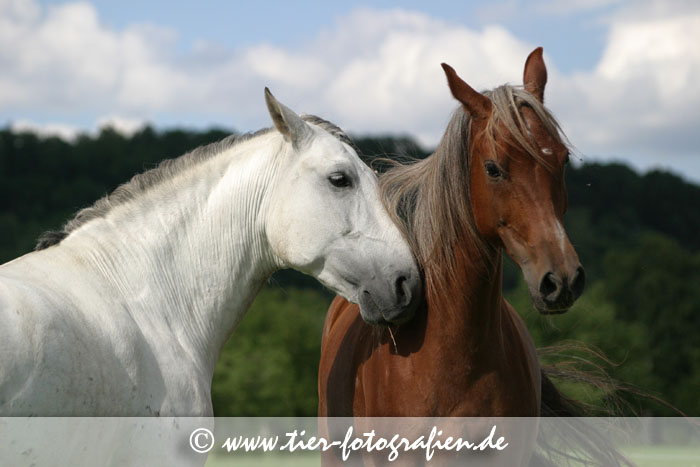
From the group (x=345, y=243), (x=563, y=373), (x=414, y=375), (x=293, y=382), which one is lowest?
(x=293, y=382)

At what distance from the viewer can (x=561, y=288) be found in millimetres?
3898

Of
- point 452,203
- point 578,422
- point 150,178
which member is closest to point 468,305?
point 452,203

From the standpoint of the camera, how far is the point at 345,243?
14.8 ft

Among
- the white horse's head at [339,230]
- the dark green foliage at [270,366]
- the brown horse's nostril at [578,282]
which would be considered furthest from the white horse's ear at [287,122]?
the dark green foliage at [270,366]

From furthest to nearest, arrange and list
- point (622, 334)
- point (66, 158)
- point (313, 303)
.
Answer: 1. point (66, 158)
2. point (313, 303)
3. point (622, 334)

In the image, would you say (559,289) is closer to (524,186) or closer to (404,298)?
(524,186)

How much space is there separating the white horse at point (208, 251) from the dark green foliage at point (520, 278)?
15.7 meters

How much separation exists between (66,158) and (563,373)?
8206cm

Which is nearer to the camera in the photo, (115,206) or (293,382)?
(115,206)

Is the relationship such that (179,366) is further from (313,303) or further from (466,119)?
(313,303)

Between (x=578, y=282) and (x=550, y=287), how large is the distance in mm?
145

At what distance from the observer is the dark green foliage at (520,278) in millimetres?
43219

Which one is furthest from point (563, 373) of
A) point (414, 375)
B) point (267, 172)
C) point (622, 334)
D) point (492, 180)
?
point (622, 334)

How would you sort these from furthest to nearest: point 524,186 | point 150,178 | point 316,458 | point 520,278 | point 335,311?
1. point 520,278
2. point 316,458
3. point 335,311
4. point 150,178
5. point 524,186
